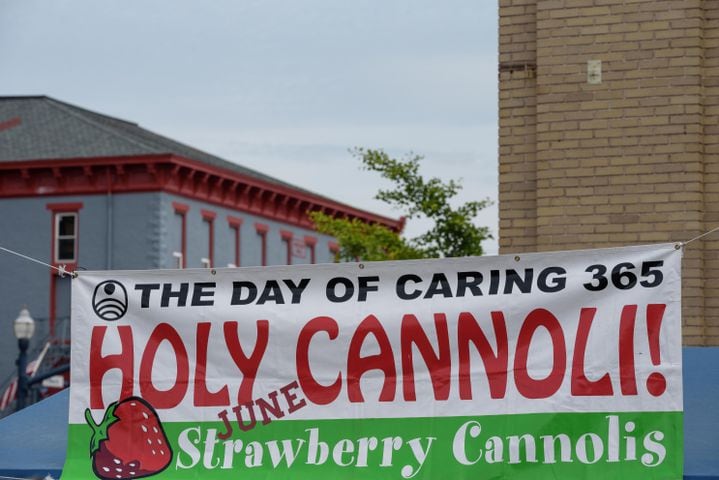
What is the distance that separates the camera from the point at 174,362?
7.59 metres

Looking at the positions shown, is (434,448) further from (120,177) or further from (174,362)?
(120,177)

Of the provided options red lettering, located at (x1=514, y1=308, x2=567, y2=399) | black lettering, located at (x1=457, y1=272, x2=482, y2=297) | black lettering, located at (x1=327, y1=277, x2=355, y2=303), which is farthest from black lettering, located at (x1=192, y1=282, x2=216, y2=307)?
red lettering, located at (x1=514, y1=308, x2=567, y2=399)

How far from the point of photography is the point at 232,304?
24.9 ft

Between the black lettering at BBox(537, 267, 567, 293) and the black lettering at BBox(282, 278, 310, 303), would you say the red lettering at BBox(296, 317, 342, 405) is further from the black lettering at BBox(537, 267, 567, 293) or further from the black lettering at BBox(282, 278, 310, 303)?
the black lettering at BBox(537, 267, 567, 293)

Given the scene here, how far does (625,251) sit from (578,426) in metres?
0.93

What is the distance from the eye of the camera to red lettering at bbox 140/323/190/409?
7.55 m

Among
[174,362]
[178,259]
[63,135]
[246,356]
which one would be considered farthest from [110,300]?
[63,135]

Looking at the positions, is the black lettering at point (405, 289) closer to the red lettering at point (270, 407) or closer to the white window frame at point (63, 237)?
the red lettering at point (270, 407)

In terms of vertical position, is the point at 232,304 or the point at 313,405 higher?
the point at 232,304

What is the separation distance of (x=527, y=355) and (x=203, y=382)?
1.77 meters

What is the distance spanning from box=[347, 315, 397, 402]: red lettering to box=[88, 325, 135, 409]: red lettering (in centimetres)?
123

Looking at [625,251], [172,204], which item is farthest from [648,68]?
[172,204]

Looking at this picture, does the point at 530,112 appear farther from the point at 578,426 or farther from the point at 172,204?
the point at 172,204

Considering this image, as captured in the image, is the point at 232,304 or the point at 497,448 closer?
the point at 497,448
